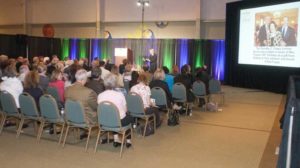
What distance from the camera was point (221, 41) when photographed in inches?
579

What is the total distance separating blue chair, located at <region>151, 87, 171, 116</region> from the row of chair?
531mm

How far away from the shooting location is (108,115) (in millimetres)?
4727

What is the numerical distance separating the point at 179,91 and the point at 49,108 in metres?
3.22

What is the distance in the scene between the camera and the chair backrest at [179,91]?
7.39m

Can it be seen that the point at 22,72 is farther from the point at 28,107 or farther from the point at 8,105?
the point at 28,107

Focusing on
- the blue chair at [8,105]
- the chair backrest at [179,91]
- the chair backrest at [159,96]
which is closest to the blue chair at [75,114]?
the blue chair at [8,105]

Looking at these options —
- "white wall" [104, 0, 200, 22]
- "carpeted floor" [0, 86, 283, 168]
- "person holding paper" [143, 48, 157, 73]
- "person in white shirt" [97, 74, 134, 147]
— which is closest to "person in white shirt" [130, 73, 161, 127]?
"carpeted floor" [0, 86, 283, 168]

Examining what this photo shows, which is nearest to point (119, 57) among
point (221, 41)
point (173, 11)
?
point (173, 11)

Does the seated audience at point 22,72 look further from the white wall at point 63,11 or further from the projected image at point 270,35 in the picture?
the white wall at point 63,11

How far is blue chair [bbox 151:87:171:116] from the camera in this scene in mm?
6566

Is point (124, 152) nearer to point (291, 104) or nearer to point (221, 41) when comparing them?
point (291, 104)

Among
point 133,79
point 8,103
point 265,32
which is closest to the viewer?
point 8,103

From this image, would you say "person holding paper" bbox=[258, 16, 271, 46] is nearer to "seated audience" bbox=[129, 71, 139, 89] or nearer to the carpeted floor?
the carpeted floor

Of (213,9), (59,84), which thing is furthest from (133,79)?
(213,9)
